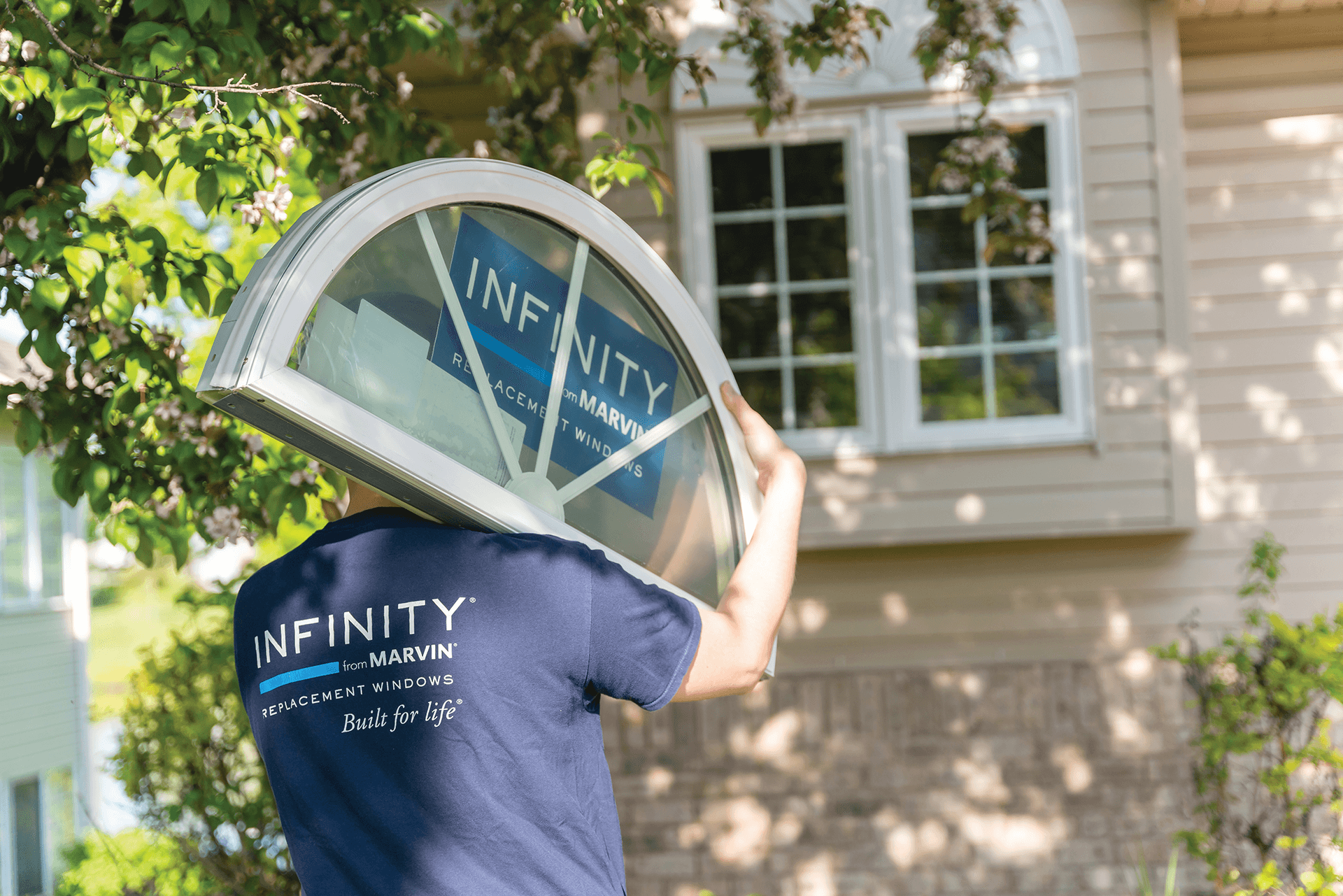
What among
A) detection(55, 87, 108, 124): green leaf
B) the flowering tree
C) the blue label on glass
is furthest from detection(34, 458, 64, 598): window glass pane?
the blue label on glass

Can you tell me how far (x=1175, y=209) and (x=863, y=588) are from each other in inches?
95.0

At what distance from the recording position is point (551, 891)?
1.34m

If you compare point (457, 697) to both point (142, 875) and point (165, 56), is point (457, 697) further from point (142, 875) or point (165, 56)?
point (142, 875)

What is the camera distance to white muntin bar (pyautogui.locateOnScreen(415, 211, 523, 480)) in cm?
171

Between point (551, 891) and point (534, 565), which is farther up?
point (534, 565)

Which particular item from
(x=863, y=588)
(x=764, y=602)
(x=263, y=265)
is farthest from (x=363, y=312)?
(x=863, y=588)

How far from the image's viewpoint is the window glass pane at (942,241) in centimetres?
509

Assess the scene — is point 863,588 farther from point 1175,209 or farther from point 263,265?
point 263,265

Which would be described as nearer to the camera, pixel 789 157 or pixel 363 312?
pixel 363 312

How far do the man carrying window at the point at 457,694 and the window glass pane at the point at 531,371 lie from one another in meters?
0.30

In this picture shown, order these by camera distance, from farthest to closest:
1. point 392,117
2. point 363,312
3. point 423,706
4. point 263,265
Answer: point 392,117 < point 363,312 < point 263,265 < point 423,706

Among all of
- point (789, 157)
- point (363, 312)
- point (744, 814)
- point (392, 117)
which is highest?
point (789, 157)

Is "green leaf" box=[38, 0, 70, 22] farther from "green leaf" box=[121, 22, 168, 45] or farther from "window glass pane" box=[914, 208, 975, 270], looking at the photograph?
"window glass pane" box=[914, 208, 975, 270]

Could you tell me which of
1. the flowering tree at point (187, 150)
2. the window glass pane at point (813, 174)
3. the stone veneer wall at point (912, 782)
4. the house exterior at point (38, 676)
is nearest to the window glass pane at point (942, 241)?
the window glass pane at point (813, 174)
